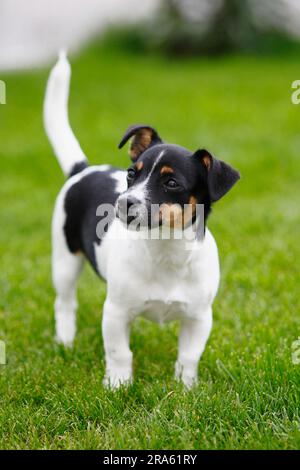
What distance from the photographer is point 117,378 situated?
3537 mm

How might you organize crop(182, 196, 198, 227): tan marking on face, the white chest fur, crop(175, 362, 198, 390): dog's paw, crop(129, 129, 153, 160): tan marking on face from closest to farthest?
crop(182, 196, 198, 227): tan marking on face < the white chest fur < crop(129, 129, 153, 160): tan marking on face < crop(175, 362, 198, 390): dog's paw

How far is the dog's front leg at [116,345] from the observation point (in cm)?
340

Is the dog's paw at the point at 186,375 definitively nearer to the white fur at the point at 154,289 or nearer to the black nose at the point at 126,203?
the white fur at the point at 154,289

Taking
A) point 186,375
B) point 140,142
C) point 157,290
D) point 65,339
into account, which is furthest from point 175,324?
point 140,142

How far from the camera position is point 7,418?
3.19 meters

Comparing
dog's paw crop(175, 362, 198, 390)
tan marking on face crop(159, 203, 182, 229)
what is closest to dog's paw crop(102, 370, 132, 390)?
dog's paw crop(175, 362, 198, 390)

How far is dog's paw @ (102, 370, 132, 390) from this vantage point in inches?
135

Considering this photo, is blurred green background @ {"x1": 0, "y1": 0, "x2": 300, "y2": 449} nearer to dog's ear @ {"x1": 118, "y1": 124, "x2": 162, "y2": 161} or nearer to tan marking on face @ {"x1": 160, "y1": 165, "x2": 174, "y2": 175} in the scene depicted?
tan marking on face @ {"x1": 160, "y1": 165, "x2": 174, "y2": 175}

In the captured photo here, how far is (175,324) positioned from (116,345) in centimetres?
97

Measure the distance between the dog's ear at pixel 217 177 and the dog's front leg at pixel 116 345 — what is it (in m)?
0.79

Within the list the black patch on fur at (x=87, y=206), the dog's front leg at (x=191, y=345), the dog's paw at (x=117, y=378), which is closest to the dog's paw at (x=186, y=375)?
the dog's front leg at (x=191, y=345)

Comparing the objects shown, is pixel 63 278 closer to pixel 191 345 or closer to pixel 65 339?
pixel 65 339
